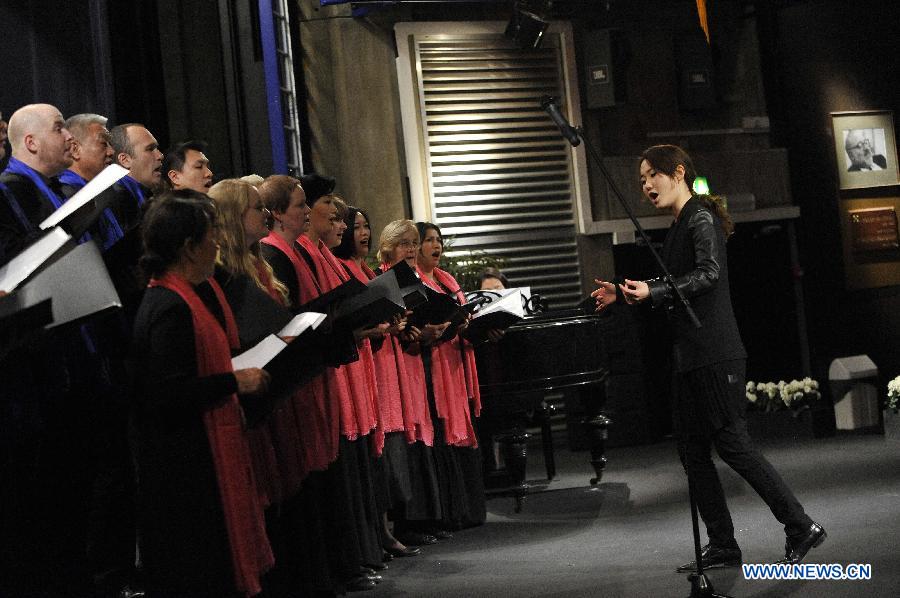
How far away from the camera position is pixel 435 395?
5848 mm

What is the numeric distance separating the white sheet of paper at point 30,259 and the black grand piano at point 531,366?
373 cm

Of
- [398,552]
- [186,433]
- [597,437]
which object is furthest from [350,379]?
[597,437]

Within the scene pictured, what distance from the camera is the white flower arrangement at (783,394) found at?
8.73 metres

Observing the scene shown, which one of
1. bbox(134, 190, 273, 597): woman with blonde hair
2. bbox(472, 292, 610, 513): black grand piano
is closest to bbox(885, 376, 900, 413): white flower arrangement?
bbox(472, 292, 610, 513): black grand piano

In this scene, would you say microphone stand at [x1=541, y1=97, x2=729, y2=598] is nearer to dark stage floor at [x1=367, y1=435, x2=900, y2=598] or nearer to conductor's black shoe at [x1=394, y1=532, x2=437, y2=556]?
dark stage floor at [x1=367, y1=435, x2=900, y2=598]

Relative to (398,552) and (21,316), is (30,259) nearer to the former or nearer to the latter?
(21,316)

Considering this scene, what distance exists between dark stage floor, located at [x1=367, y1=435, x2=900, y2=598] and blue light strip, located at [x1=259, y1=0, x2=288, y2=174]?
2302mm

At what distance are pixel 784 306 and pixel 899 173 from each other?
186 centimetres

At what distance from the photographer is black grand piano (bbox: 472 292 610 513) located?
21.2 ft

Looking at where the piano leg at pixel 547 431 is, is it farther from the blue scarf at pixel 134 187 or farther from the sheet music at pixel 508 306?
the blue scarf at pixel 134 187

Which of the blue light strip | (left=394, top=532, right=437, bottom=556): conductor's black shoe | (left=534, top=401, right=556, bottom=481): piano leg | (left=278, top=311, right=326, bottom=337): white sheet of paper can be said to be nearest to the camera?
(left=278, top=311, right=326, bottom=337): white sheet of paper

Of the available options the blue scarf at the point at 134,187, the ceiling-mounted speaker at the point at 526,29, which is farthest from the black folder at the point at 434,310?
the ceiling-mounted speaker at the point at 526,29

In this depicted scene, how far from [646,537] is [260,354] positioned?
2.75 metres

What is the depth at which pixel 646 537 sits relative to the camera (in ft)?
17.4
